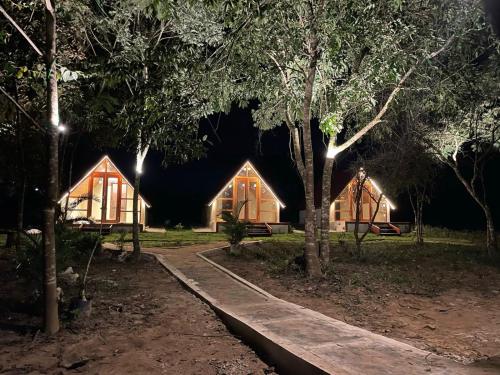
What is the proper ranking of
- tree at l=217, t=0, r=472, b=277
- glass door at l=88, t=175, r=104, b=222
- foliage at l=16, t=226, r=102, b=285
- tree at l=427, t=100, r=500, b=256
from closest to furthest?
foliage at l=16, t=226, r=102, b=285 → tree at l=217, t=0, r=472, b=277 → tree at l=427, t=100, r=500, b=256 → glass door at l=88, t=175, r=104, b=222

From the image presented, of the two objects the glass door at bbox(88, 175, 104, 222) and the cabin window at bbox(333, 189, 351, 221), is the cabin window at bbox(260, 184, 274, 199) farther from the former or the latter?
Result: the glass door at bbox(88, 175, 104, 222)

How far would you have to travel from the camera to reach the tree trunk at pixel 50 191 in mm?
5723

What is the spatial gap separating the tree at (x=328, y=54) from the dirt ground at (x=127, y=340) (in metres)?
4.27

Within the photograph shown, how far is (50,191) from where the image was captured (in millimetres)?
5824

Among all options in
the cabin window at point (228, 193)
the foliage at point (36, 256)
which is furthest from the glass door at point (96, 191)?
the foliage at point (36, 256)

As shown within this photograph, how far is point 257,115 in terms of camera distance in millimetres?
12727

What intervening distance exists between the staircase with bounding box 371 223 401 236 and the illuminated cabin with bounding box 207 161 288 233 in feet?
19.3

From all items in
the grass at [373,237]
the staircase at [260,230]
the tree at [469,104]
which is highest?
the tree at [469,104]

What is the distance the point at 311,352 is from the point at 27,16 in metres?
8.32

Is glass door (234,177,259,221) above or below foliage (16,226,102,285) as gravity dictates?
above

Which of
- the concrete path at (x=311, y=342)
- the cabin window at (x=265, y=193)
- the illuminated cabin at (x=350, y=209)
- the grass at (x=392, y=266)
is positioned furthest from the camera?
the illuminated cabin at (x=350, y=209)

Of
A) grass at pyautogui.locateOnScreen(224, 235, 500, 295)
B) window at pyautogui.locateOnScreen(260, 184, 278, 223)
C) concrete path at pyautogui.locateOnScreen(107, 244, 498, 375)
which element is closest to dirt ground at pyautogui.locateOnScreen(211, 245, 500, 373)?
grass at pyautogui.locateOnScreen(224, 235, 500, 295)

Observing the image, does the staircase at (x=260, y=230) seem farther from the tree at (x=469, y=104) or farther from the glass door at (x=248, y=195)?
the tree at (x=469, y=104)

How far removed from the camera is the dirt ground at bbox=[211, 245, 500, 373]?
671 cm
